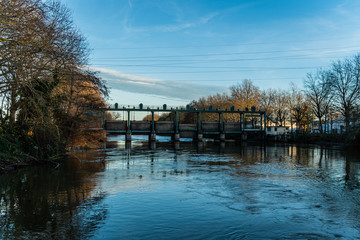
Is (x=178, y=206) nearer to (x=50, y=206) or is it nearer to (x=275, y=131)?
(x=50, y=206)

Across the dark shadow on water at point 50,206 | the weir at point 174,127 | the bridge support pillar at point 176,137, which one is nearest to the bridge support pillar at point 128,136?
the weir at point 174,127

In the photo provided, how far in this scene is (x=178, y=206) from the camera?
907cm

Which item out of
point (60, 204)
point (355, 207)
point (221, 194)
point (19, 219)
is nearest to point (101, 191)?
point (60, 204)

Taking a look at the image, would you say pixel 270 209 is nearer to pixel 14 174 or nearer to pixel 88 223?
pixel 88 223

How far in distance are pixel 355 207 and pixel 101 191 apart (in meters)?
8.01

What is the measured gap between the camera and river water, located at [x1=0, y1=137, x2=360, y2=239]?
6.89m

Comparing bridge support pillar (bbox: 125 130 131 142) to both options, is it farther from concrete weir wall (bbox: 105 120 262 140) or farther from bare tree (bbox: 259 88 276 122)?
bare tree (bbox: 259 88 276 122)

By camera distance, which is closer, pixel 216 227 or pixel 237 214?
pixel 216 227

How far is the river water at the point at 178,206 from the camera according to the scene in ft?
22.6

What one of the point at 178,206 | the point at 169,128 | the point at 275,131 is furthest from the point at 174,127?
the point at 178,206

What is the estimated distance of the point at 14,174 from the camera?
14.7 m

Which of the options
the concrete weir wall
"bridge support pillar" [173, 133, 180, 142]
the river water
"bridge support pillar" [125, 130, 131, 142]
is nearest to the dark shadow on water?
the river water

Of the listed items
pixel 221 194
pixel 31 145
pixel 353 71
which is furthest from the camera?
pixel 353 71

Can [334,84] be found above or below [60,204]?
above
